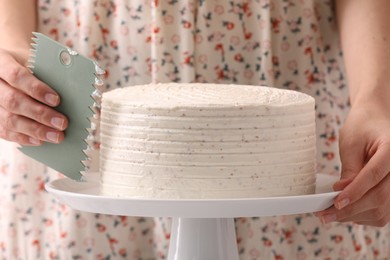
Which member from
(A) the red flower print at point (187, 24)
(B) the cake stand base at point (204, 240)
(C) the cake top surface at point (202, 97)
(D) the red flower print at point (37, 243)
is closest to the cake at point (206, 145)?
(C) the cake top surface at point (202, 97)

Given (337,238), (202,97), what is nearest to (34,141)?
(202,97)

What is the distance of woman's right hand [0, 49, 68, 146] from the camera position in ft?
4.58

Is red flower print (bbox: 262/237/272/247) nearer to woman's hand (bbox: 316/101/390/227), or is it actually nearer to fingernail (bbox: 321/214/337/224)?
woman's hand (bbox: 316/101/390/227)

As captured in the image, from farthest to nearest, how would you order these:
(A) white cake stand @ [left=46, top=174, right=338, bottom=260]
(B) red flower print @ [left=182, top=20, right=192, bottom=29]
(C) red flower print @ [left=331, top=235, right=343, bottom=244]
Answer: (C) red flower print @ [left=331, top=235, right=343, bottom=244], (B) red flower print @ [left=182, top=20, right=192, bottom=29], (A) white cake stand @ [left=46, top=174, right=338, bottom=260]

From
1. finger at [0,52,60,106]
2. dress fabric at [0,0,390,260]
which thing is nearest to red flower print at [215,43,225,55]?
dress fabric at [0,0,390,260]

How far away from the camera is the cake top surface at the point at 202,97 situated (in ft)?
4.37

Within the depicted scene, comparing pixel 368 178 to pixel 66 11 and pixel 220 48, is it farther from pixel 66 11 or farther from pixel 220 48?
pixel 66 11

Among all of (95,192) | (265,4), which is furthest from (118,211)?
(265,4)

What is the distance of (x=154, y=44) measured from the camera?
1.85 meters

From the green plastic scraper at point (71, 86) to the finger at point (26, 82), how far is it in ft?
0.05

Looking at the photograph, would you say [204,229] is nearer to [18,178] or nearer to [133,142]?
[133,142]

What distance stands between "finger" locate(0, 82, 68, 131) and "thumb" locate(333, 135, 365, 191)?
470 mm

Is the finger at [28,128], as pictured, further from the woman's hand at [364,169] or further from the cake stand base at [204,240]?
the woman's hand at [364,169]

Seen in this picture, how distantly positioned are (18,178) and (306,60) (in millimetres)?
640
